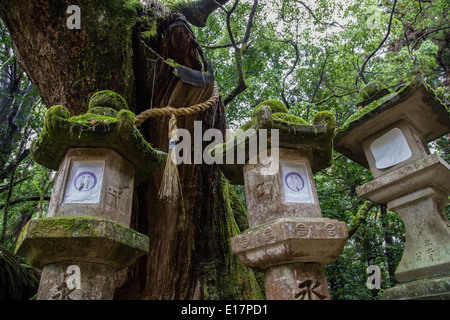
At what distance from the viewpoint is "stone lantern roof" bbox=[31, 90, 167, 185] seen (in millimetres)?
2160

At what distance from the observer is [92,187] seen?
2201mm

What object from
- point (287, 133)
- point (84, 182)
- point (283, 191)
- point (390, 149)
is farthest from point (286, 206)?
point (84, 182)

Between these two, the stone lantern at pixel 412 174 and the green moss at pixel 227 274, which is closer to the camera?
the stone lantern at pixel 412 174

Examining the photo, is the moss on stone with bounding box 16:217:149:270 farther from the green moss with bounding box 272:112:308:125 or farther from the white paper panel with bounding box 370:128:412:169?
the white paper panel with bounding box 370:128:412:169

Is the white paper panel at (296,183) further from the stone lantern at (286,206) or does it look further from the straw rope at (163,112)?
the straw rope at (163,112)

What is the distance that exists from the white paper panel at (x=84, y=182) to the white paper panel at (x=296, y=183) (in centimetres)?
146

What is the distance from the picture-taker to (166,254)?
3.17 meters

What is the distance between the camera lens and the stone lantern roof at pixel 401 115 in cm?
284

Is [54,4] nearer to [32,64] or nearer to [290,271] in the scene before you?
[32,64]

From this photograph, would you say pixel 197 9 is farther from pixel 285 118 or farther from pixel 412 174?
pixel 412 174

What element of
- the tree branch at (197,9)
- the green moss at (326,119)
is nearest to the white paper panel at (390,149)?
the green moss at (326,119)

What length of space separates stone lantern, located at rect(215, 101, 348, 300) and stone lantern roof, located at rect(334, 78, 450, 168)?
0.59 metres

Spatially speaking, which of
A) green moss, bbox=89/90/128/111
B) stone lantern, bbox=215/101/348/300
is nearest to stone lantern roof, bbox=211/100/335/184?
stone lantern, bbox=215/101/348/300

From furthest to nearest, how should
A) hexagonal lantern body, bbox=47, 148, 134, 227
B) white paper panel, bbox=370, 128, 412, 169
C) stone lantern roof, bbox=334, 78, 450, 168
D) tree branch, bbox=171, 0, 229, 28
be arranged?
tree branch, bbox=171, 0, 229, 28 < white paper panel, bbox=370, 128, 412, 169 < stone lantern roof, bbox=334, 78, 450, 168 < hexagonal lantern body, bbox=47, 148, 134, 227
